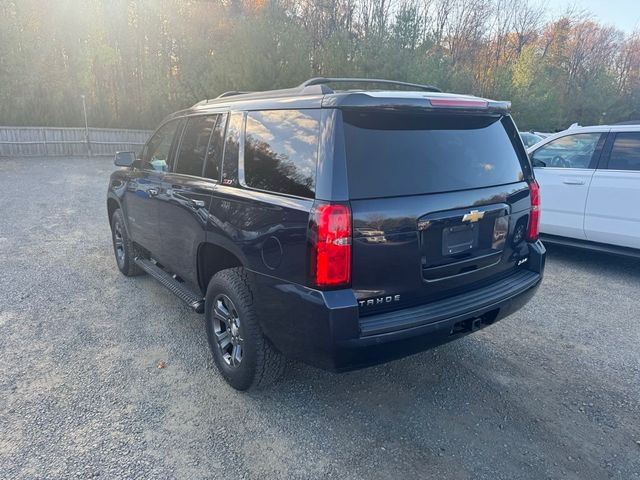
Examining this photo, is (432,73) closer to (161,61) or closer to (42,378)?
(161,61)

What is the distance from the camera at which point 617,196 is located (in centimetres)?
520

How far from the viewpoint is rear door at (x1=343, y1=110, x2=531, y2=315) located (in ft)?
7.45

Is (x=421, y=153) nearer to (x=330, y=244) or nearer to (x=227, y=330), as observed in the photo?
(x=330, y=244)

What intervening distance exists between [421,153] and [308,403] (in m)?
1.74

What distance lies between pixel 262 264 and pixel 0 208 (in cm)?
811

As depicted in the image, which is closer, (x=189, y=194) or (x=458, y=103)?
(x=458, y=103)

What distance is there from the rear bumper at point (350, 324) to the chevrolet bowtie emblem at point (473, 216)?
0.47 meters

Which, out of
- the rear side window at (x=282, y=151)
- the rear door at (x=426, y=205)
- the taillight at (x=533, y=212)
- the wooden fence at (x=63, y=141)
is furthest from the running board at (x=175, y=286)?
the wooden fence at (x=63, y=141)

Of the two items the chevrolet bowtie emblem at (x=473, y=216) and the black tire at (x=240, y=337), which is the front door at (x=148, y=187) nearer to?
the black tire at (x=240, y=337)

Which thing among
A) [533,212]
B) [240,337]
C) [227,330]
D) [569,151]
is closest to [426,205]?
[533,212]

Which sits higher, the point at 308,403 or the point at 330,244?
the point at 330,244

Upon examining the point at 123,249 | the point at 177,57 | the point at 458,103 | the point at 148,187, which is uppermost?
the point at 177,57

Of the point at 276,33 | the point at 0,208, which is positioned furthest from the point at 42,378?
the point at 276,33

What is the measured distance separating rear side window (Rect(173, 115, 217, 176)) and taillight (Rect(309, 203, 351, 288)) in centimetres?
149
